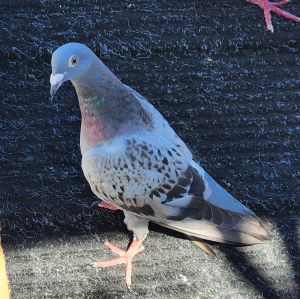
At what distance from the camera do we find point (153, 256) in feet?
5.89

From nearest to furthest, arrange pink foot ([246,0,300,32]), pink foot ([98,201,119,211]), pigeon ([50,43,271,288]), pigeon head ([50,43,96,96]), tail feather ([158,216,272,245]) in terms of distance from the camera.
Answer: pigeon head ([50,43,96,96]) < pigeon ([50,43,271,288]) < tail feather ([158,216,272,245]) < pink foot ([98,201,119,211]) < pink foot ([246,0,300,32])

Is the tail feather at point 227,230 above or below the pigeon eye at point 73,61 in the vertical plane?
below

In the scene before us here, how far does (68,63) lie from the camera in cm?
146

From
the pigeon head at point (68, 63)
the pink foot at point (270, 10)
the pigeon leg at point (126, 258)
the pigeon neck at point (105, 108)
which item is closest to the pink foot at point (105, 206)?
the pigeon leg at point (126, 258)

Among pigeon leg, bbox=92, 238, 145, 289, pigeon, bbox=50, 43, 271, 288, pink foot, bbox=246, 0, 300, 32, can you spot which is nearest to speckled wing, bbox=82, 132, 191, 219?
pigeon, bbox=50, 43, 271, 288

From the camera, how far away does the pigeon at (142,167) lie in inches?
61.4

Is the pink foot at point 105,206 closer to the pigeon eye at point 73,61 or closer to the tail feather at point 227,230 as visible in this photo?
the tail feather at point 227,230

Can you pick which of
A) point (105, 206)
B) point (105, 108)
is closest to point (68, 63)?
point (105, 108)

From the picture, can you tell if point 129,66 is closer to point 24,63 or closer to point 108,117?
Result: point 24,63

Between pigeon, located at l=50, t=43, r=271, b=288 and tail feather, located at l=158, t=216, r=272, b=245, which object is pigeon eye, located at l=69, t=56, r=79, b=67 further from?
tail feather, located at l=158, t=216, r=272, b=245

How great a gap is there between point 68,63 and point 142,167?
0.30 m

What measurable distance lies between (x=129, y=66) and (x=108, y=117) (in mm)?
468

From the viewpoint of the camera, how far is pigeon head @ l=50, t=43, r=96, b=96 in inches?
57.2

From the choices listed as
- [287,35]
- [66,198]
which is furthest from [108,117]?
[287,35]
